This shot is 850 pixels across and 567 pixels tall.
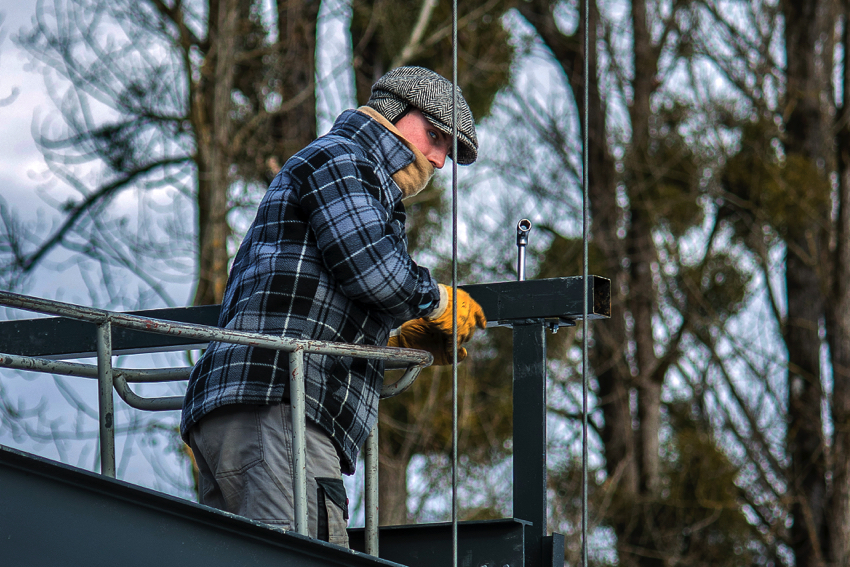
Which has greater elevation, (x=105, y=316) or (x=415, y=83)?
(x=415, y=83)

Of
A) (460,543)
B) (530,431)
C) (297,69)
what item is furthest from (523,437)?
(297,69)

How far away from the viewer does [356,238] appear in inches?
96.0

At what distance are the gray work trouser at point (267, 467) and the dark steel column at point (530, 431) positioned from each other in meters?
0.61

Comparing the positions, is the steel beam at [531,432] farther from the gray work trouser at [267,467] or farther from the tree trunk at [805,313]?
the tree trunk at [805,313]

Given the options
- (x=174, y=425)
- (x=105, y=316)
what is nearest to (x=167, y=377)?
(x=105, y=316)

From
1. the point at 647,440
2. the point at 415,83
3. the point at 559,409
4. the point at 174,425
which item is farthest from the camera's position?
the point at 647,440

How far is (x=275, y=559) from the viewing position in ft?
7.13

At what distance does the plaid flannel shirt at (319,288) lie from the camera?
244 centimetres

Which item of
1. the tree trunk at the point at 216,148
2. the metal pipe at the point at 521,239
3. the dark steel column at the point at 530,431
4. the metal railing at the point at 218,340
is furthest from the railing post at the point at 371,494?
the tree trunk at the point at 216,148

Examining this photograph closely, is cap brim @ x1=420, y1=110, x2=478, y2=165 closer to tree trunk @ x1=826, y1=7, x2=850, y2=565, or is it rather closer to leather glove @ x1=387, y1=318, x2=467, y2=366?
leather glove @ x1=387, y1=318, x2=467, y2=366

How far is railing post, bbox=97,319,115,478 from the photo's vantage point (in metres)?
2.16

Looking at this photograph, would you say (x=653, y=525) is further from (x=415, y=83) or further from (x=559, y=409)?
(x=415, y=83)

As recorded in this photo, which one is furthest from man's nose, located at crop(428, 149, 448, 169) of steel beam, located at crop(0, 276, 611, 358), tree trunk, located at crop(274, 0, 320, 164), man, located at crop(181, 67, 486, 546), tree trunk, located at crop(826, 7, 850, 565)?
tree trunk, located at crop(826, 7, 850, 565)

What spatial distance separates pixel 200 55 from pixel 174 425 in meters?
3.04
